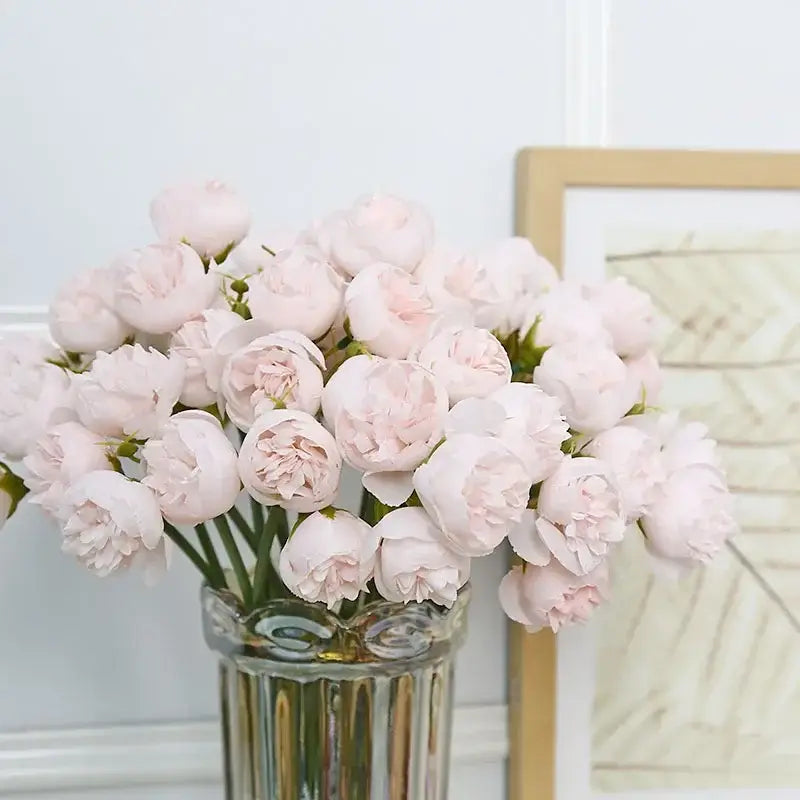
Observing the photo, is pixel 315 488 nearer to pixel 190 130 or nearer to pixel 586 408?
pixel 586 408

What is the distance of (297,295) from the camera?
564 millimetres

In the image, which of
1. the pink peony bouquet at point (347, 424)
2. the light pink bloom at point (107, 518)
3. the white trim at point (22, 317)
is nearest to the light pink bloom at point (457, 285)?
the pink peony bouquet at point (347, 424)

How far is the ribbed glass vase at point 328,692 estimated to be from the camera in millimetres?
619

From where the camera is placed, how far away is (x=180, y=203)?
2.04 feet

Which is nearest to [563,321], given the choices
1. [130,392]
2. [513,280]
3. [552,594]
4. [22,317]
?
[513,280]

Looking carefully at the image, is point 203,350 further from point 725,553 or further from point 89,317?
point 725,553

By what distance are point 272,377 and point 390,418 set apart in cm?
7

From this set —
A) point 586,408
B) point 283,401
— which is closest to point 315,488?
point 283,401

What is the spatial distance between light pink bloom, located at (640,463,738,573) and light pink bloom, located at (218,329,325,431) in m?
0.24

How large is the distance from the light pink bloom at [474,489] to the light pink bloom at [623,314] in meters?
0.21

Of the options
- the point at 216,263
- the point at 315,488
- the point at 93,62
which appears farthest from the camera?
the point at 93,62

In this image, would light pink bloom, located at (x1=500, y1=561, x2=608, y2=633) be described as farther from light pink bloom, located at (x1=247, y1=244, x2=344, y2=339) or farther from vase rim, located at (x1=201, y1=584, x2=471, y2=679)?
light pink bloom, located at (x1=247, y1=244, x2=344, y2=339)

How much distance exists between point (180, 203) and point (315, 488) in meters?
0.22

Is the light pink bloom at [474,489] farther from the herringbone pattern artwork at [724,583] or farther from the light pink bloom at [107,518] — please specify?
the herringbone pattern artwork at [724,583]
